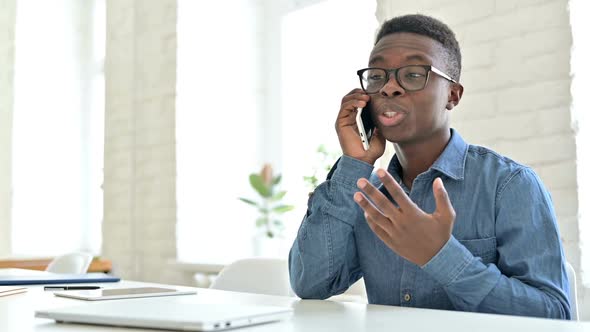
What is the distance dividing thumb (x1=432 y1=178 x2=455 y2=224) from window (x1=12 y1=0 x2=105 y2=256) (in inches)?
153

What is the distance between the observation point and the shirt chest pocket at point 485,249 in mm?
1251

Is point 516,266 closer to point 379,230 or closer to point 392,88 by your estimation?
point 379,230

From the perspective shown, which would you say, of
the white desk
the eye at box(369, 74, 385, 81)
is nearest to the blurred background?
the eye at box(369, 74, 385, 81)

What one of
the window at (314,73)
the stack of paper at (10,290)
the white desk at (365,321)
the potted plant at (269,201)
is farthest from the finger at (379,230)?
the potted plant at (269,201)

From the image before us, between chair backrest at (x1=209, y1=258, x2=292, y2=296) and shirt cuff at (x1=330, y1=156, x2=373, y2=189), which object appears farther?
chair backrest at (x1=209, y1=258, x2=292, y2=296)

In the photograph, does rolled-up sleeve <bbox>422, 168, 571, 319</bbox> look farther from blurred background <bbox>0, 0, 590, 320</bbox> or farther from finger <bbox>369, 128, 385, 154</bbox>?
blurred background <bbox>0, 0, 590, 320</bbox>

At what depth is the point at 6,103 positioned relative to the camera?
461 cm

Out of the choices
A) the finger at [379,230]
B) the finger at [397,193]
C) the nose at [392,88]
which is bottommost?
the finger at [379,230]

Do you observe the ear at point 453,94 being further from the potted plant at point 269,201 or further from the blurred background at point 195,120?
the potted plant at point 269,201

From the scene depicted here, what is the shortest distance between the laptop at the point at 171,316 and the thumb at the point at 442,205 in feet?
0.89

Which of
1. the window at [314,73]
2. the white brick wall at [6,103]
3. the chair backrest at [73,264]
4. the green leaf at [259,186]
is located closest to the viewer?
the chair backrest at [73,264]

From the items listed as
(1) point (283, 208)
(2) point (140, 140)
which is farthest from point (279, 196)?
(2) point (140, 140)

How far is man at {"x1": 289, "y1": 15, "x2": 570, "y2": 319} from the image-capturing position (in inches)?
44.5

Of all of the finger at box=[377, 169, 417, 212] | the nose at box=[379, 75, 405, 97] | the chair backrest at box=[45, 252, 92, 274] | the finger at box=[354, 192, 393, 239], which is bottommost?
the chair backrest at box=[45, 252, 92, 274]
